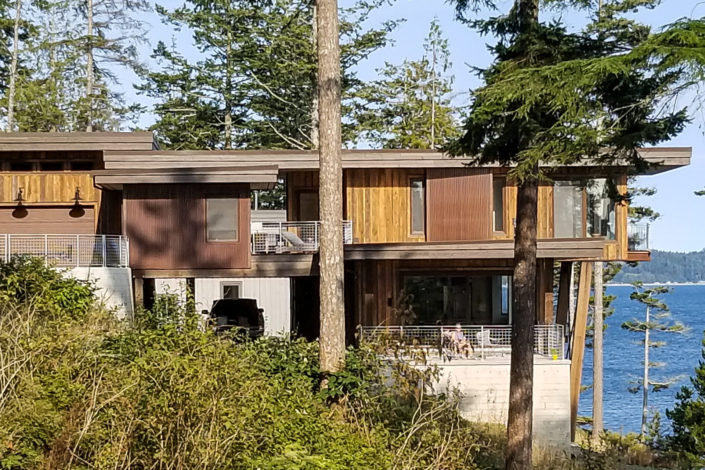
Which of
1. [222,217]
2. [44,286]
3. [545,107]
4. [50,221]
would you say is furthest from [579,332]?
[50,221]

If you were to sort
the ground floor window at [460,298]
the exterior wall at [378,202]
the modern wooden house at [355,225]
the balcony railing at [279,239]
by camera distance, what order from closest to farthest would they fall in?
the modern wooden house at [355,225]
the balcony railing at [279,239]
the ground floor window at [460,298]
the exterior wall at [378,202]

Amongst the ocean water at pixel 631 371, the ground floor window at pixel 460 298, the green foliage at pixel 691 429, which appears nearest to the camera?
the green foliage at pixel 691 429

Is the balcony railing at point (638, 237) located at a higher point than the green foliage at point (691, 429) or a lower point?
higher

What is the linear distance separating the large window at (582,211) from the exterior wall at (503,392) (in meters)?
5.12

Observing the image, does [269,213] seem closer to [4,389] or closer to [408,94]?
[408,94]

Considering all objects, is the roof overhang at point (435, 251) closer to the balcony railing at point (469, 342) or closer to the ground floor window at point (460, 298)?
the balcony railing at point (469, 342)

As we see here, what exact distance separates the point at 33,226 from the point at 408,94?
1763 centimetres

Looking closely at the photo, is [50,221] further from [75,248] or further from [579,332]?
[579,332]

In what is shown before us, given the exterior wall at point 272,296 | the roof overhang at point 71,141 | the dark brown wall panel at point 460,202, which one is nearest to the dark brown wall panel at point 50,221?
the roof overhang at point 71,141

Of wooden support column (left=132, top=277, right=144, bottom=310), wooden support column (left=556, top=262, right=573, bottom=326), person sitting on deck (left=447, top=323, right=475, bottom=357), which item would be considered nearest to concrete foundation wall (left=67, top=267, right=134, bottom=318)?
wooden support column (left=132, top=277, right=144, bottom=310)

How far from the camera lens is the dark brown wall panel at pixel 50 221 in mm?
21922

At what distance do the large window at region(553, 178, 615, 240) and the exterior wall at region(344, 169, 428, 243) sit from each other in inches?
132

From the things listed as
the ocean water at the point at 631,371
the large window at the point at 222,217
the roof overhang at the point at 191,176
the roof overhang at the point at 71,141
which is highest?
the roof overhang at the point at 71,141

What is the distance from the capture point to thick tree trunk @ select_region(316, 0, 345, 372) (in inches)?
461
